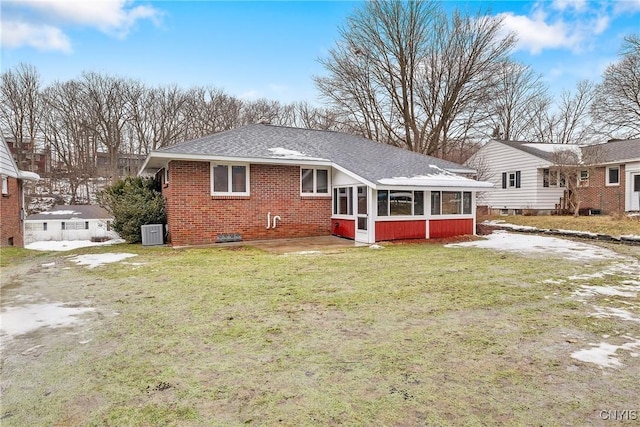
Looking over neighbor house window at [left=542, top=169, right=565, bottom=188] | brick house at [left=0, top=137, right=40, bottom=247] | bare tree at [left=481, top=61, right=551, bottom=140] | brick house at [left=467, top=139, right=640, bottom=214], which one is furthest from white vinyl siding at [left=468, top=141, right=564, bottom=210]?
brick house at [left=0, top=137, right=40, bottom=247]

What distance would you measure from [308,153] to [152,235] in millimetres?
5994

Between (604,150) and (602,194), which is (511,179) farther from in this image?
(604,150)

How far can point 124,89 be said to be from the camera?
34344mm

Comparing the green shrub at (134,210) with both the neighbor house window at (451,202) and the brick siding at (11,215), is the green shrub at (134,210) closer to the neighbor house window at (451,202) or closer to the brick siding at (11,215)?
the brick siding at (11,215)

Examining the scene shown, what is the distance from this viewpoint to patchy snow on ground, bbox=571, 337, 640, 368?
325 centimetres

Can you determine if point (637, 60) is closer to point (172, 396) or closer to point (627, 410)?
point (627, 410)

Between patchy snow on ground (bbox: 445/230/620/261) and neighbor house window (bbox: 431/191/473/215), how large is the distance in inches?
52.5

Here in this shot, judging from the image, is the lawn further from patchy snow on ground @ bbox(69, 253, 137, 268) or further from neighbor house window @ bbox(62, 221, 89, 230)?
neighbor house window @ bbox(62, 221, 89, 230)

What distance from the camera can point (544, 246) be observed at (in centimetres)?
1105

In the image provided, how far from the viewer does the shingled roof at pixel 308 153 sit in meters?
11.8

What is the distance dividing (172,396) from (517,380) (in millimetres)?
2656

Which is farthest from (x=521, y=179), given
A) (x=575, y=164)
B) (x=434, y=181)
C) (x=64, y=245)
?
(x=64, y=245)

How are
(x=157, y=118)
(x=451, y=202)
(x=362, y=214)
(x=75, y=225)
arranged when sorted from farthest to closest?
(x=157, y=118) < (x=75, y=225) < (x=451, y=202) < (x=362, y=214)

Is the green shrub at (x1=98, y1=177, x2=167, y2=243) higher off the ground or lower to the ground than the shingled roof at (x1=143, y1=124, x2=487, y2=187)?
lower
